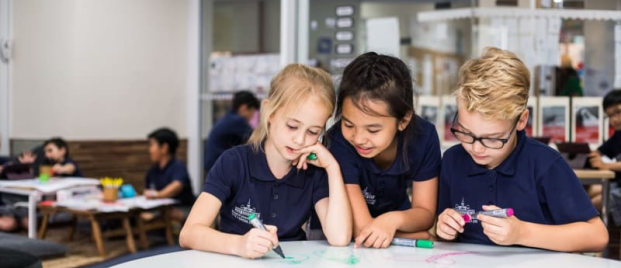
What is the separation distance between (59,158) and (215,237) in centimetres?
444

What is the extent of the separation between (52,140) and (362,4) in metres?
3.00

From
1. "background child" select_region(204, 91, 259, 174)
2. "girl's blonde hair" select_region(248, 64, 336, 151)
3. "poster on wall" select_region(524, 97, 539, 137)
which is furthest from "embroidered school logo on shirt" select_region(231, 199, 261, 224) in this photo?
"background child" select_region(204, 91, 259, 174)

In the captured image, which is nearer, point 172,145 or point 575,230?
point 575,230

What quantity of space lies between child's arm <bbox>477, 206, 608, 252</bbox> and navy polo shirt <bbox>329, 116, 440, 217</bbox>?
0.37 m

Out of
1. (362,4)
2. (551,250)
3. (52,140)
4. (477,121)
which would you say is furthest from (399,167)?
(362,4)

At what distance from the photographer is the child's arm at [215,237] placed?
4.54ft

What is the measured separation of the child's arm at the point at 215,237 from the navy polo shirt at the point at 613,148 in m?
2.55

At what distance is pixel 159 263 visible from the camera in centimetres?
132

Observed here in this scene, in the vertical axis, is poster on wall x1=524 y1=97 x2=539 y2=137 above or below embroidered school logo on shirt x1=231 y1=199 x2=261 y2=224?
above

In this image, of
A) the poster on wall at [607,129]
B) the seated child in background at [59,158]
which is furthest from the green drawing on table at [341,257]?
the seated child in background at [59,158]

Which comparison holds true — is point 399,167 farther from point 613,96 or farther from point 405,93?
point 613,96

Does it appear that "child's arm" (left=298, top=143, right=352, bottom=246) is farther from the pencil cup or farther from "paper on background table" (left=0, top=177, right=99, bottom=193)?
"paper on background table" (left=0, top=177, right=99, bottom=193)

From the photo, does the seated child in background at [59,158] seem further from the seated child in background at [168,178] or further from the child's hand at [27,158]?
the seated child in background at [168,178]

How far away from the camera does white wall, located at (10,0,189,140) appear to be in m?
5.18
